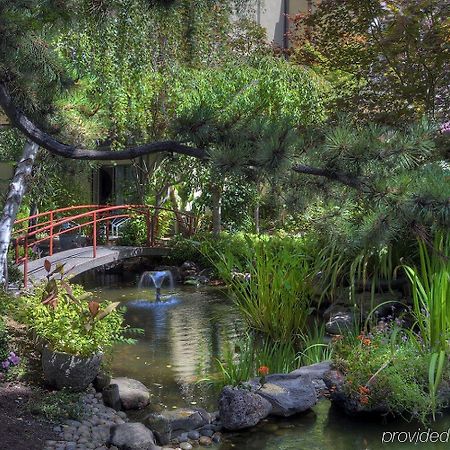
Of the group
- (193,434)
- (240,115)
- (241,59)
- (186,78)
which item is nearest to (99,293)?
(186,78)

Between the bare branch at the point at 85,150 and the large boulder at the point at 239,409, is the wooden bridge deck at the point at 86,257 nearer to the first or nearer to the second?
the large boulder at the point at 239,409

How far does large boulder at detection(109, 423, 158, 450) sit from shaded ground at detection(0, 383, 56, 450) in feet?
1.44

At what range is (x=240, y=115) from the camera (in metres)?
3.94

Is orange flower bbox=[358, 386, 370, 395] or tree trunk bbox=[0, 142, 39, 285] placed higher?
tree trunk bbox=[0, 142, 39, 285]

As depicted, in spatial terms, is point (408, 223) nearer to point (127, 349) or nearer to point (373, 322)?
point (373, 322)

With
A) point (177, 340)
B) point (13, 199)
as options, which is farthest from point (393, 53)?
point (13, 199)

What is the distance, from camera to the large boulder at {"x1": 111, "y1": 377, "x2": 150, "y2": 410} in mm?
5938

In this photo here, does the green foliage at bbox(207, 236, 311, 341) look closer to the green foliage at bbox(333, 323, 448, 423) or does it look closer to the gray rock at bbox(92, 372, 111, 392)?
the green foliage at bbox(333, 323, 448, 423)

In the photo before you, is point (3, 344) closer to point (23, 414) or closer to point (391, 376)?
point (23, 414)

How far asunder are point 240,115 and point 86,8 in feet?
7.40

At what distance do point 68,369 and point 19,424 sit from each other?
0.84m

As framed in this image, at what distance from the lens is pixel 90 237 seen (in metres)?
15.5

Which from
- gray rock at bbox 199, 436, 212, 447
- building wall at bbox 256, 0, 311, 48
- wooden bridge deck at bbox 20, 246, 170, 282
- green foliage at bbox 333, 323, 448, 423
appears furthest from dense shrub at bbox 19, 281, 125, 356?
building wall at bbox 256, 0, 311, 48

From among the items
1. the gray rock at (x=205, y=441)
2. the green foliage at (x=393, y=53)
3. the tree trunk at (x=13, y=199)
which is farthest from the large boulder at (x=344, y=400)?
the green foliage at (x=393, y=53)
